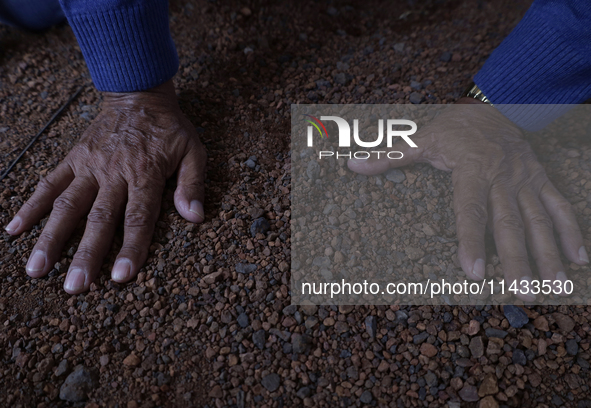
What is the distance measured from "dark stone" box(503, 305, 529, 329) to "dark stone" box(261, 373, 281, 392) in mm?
761

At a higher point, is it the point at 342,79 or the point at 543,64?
the point at 342,79

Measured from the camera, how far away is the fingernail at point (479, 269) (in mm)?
1288

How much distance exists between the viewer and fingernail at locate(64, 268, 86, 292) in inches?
50.8

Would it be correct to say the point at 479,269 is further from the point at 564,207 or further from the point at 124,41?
the point at 124,41

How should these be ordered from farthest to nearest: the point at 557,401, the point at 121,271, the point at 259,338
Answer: the point at 121,271 → the point at 259,338 → the point at 557,401

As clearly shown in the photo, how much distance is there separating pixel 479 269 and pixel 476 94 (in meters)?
0.83

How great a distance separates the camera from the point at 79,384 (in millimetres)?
1131

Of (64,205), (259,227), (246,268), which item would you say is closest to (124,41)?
(64,205)

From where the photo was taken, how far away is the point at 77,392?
1.12 m

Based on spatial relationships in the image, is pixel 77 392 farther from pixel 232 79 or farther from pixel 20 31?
pixel 20 31

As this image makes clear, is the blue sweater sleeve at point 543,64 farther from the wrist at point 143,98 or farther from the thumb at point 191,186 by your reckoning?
the wrist at point 143,98

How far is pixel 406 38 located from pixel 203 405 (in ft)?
6.97

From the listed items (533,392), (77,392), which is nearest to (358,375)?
(533,392)

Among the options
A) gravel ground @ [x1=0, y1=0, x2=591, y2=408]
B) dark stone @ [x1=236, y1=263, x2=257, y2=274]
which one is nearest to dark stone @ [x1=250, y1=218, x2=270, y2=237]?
gravel ground @ [x1=0, y1=0, x2=591, y2=408]
